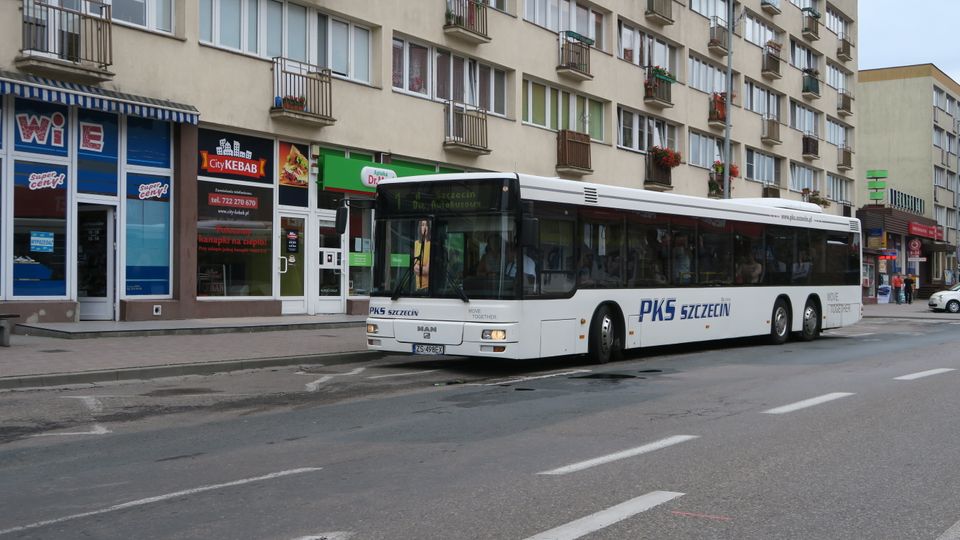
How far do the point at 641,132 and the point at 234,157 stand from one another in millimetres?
19274

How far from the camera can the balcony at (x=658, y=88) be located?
1442 inches

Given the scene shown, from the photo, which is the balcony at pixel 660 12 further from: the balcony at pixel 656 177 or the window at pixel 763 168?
the window at pixel 763 168

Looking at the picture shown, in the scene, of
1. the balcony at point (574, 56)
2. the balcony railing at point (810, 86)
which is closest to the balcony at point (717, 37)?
the balcony at point (574, 56)

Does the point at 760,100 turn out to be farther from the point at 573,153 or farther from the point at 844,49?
the point at 573,153

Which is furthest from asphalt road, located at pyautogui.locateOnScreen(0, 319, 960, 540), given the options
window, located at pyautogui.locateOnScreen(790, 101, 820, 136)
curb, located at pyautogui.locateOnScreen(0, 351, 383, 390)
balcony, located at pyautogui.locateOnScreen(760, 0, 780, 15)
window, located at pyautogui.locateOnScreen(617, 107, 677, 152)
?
window, located at pyautogui.locateOnScreen(790, 101, 820, 136)

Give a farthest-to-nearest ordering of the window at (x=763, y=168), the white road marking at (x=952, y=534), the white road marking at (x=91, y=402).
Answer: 1. the window at (x=763, y=168)
2. the white road marking at (x=91, y=402)
3. the white road marking at (x=952, y=534)

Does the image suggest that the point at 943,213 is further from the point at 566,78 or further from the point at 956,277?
the point at 566,78

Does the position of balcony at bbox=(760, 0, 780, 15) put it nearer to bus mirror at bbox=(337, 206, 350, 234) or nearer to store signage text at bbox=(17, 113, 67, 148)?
store signage text at bbox=(17, 113, 67, 148)

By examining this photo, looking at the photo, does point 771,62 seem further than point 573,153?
Yes

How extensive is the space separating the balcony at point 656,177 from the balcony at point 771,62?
1203cm

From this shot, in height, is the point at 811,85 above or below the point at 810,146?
above

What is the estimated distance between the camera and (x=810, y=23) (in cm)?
5219

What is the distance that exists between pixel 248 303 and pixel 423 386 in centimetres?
1044

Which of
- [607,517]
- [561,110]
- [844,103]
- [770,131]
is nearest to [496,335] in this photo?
[607,517]
